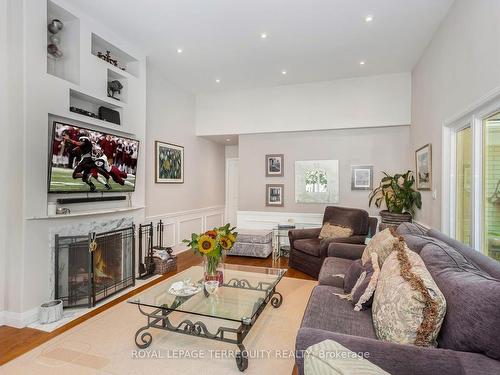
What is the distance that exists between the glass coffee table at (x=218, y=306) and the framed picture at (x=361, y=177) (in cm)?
284

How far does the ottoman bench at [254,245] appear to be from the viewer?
16.1 feet

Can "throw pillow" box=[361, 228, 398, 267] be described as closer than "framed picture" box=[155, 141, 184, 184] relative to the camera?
Yes

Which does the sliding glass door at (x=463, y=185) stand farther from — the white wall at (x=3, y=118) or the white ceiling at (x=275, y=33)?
the white wall at (x=3, y=118)

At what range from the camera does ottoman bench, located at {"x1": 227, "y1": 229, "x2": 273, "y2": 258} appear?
16.1 feet

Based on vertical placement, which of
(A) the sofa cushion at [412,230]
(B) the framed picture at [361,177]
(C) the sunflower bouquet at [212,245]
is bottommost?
(C) the sunflower bouquet at [212,245]

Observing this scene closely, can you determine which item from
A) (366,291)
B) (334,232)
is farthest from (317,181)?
(366,291)

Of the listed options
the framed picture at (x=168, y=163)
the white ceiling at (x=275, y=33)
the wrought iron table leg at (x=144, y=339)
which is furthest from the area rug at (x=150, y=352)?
the white ceiling at (x=275, y=33)

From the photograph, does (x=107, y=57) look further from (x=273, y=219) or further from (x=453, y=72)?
(x=453, y=72)

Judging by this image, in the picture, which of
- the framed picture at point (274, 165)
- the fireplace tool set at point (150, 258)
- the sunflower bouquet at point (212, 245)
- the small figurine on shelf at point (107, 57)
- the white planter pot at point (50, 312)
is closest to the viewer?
the sunflower bouquet at point (212, 245)

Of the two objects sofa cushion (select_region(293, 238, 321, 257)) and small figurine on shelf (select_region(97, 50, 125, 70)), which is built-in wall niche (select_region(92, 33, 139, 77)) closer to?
small figurine on shelf (select_region(97, 50, 125, 70))

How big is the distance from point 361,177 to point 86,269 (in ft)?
14.6

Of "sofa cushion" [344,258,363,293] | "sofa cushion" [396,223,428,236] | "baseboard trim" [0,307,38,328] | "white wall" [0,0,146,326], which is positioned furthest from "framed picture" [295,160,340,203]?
"baseboard trim" [0,307,38,328]

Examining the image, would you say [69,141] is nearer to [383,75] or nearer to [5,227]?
[5,227]

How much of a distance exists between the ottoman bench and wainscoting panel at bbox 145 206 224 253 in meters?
1.06
